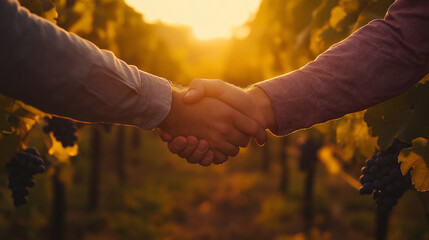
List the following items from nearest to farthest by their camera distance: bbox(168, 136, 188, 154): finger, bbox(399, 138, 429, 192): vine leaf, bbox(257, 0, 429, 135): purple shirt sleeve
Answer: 1. bbox(257, 0, 429, 135): purple shirt sleeve
2. bbox(399, 138, 429, 192): vine leaf
3. bbox(168, 136, 188, 154): finger

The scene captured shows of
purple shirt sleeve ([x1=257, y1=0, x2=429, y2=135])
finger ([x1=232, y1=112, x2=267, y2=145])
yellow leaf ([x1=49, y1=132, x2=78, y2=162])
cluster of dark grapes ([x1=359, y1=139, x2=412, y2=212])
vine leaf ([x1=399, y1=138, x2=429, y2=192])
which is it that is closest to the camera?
purple shirt sleeve ([x1=257, y1=0, x2=429, y2=135])

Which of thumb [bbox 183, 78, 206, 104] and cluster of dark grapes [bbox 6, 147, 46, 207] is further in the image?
cluster of dark grapes [bbox 6, 147, 46, 207]

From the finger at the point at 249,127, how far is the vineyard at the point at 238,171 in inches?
18.6

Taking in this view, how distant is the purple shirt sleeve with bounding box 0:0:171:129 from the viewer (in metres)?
1.07

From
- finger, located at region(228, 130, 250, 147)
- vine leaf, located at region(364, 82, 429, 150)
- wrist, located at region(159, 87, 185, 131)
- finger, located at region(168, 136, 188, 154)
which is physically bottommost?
vine leaf, located at region(364, 82, 429, 150)

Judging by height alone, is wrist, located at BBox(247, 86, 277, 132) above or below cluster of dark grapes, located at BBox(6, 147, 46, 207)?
above

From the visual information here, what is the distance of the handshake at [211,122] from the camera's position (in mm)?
1624

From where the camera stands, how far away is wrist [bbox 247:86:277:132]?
4.97ft

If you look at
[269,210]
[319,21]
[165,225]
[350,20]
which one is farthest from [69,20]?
[269,210]

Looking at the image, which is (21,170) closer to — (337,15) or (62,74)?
(62,74)

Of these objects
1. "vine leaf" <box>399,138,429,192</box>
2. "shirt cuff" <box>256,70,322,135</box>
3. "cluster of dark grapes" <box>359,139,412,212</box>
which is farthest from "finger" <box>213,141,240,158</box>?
"vine leaf" <box>399,138,429,192</box>

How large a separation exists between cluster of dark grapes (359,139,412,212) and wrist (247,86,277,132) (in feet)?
1.58

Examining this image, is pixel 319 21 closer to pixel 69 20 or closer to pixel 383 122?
pixel 383 122

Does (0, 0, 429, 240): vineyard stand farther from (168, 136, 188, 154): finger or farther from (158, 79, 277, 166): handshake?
(168, 136, 188, 154): finger
